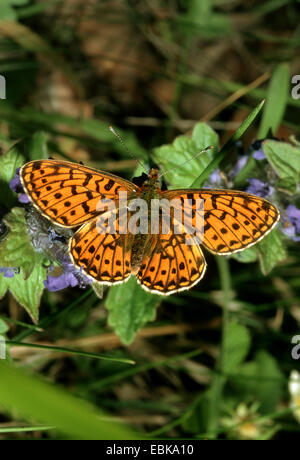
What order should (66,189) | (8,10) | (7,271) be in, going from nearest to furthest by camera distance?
(66,189) < (7,271) < (8,10)

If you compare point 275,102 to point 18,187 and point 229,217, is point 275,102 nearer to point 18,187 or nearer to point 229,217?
point 229,217

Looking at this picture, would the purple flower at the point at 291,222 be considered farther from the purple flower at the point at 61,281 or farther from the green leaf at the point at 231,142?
the purple flower at the point at 61,281

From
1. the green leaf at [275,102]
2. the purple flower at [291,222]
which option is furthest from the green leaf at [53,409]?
the green leaf at [275,102]

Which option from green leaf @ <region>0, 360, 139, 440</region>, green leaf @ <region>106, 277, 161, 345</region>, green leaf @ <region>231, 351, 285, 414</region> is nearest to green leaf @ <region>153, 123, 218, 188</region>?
green leaf @ <region>106, 277, 161, 345</region>

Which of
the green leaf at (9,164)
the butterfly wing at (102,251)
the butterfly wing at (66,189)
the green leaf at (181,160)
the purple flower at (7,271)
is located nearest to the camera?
the butterfly wing at (66,189)

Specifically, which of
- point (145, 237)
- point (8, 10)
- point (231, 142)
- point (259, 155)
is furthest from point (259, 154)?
point (8, 10)

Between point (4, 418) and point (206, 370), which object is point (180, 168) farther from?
point (4, 418)

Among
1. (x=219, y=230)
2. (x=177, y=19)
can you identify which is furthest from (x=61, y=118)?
(x=219, y=230)
